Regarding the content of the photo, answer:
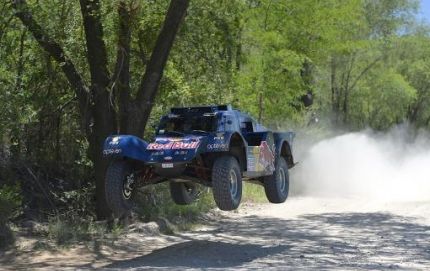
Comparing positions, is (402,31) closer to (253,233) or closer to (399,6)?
(399,6)

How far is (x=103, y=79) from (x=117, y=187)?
4.42 m

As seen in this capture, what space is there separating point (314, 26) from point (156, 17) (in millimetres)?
12545

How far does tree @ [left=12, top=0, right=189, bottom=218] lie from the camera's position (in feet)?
45.1

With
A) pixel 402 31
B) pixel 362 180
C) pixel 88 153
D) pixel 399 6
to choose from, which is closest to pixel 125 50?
pixel 88 153

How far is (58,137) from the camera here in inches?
647

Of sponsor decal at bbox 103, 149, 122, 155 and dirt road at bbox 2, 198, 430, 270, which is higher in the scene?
sponsor decal at bbox 103, 149, 122, 155

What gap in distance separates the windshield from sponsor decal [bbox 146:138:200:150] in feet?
2.38

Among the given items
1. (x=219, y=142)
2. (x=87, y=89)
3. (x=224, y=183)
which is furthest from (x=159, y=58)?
(x=224, y=183)

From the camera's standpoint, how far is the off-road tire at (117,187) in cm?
1088

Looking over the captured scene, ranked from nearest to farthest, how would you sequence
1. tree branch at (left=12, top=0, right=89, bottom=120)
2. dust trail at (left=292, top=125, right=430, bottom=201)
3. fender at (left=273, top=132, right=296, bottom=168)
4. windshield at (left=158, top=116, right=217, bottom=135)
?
windshield at (left=158, top=116, right=217, bottom=135) → fender at (left=273, top=132, right=296, bottom=168) → tree branch at (left=12, top=0, right=89, bottom=120) → dust trail at (left=292, top=125, right=430, bottom=201)

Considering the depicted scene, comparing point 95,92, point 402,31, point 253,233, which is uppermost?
point 402,31

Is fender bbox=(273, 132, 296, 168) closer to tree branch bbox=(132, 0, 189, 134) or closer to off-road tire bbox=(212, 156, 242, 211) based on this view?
off-road tire bbox=(212, 156, 242, 211)

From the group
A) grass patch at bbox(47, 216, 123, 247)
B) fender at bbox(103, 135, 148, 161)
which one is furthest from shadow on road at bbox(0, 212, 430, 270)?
fender at bbox(103, 135, 148, 161)

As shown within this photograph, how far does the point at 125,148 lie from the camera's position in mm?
10812
